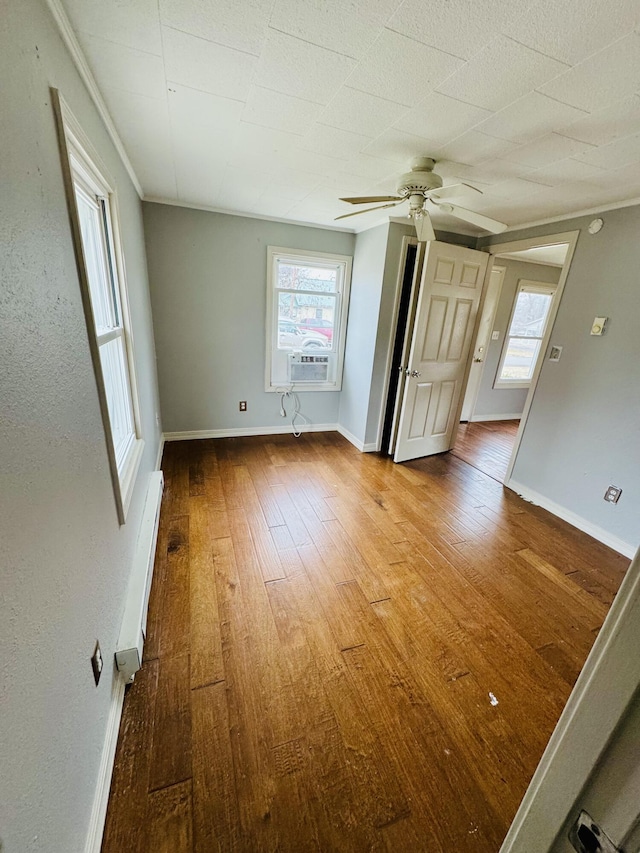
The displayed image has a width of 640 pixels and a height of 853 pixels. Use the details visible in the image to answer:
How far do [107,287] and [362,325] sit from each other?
7.97 ft

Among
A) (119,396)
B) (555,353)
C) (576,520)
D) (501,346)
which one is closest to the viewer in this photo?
(119,396)

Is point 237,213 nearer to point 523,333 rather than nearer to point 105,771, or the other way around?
point 105,771

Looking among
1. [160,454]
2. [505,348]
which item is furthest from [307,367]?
[505,348]

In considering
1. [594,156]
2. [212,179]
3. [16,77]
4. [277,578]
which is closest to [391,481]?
[277,578]

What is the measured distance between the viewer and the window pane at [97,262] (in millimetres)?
1572

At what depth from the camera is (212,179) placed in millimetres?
2475

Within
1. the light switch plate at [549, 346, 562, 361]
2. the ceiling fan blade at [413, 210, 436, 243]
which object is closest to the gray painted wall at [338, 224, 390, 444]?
the ceiling fan blade at [413, 210, 436, 243]

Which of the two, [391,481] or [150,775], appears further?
[391,481]

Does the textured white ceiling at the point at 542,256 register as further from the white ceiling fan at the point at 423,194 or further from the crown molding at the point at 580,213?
the white ceiling fan at the point at 423,194

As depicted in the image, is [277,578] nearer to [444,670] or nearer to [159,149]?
[444,670]

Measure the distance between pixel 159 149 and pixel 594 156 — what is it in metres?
2.37

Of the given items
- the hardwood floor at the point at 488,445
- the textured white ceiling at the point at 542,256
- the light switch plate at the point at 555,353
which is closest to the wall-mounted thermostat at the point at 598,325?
the light switch plate at the point at 555,353

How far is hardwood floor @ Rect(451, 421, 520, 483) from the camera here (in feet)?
11.9

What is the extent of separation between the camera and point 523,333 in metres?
4.99
